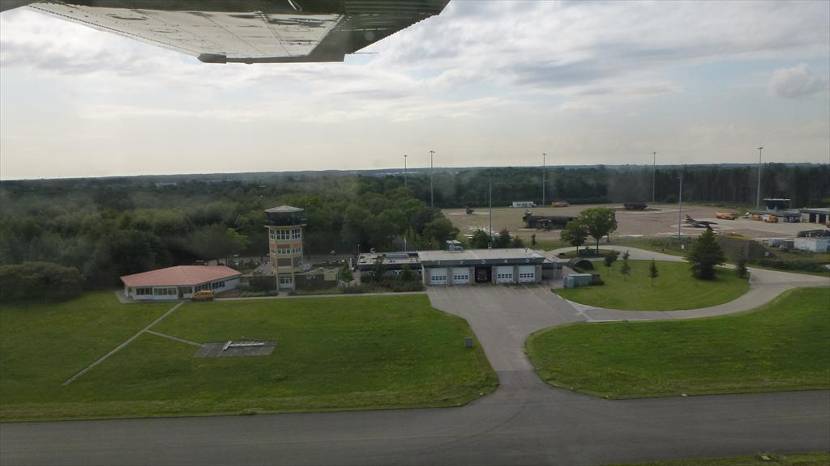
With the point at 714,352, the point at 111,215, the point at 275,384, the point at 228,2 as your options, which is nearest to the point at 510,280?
the point at 714,352

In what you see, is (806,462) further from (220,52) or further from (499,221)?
(499,221)

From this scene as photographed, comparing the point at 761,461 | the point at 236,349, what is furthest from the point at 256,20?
the point at 236,349

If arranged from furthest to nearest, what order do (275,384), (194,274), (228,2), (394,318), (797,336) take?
(194,274), (394,318), (797,336), (275,384), (228,2)

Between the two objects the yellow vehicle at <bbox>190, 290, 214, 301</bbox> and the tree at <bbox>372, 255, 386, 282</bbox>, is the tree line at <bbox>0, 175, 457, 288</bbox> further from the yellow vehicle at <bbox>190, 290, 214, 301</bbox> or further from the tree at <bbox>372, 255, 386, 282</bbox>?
the tree at <bbox>372, 255, 386, 282</bbox>

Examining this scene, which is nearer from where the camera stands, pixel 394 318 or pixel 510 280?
pixel 394 318

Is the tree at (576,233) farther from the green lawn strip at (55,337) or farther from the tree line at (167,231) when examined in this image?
the green lawn strip at (55,337)

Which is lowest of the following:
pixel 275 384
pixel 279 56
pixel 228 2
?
pixel 275 384

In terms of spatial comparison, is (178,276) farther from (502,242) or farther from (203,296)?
(502,242)

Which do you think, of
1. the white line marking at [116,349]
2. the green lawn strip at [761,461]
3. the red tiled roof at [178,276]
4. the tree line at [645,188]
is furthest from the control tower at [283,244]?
the tree line at [645,188]
